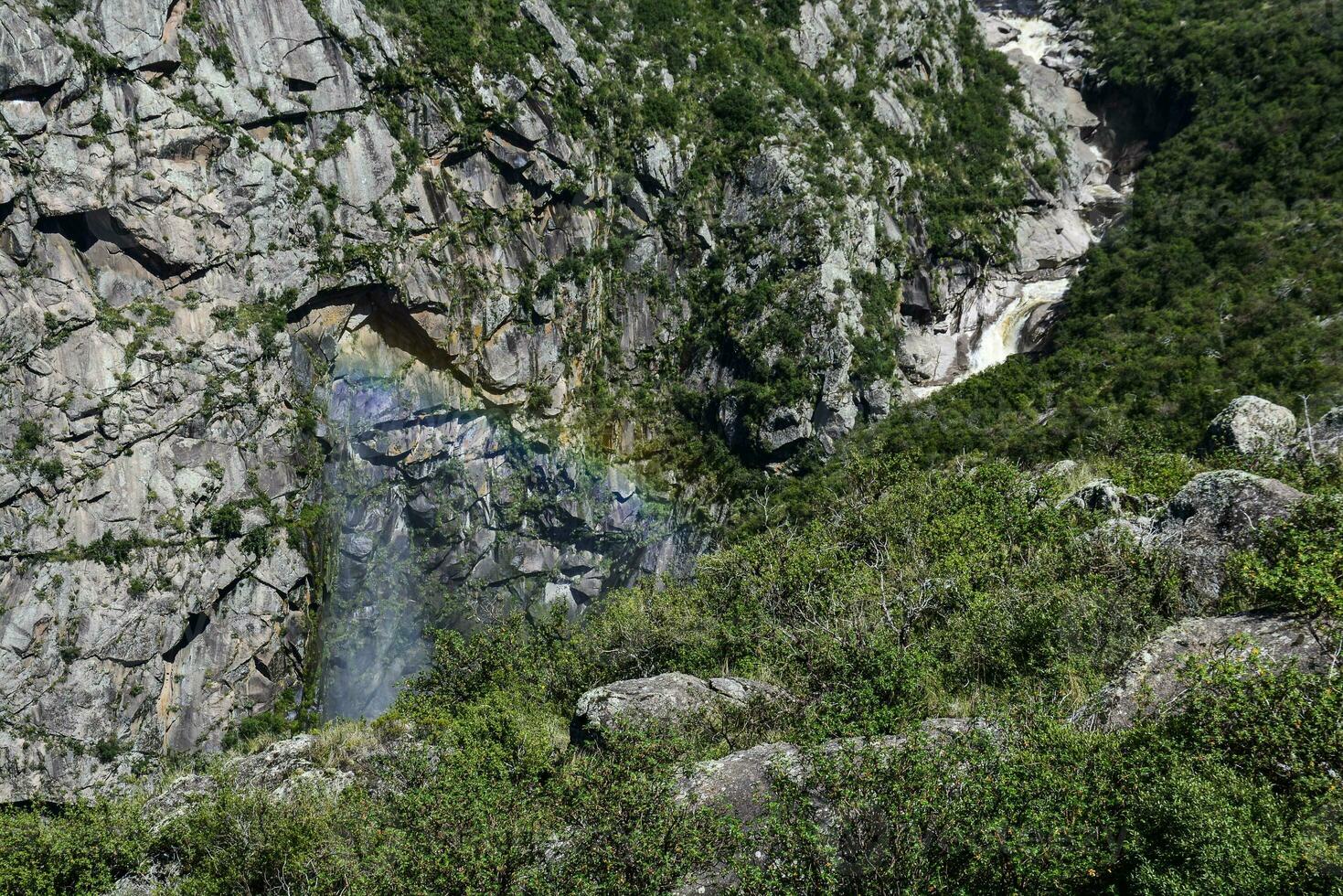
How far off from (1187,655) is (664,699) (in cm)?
1040

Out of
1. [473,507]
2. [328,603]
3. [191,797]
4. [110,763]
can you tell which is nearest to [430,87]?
[473,507]

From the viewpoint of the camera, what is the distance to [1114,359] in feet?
168

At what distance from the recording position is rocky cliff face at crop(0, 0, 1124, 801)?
4084 centimetres

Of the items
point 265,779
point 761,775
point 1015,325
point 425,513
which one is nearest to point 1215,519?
point 761,775

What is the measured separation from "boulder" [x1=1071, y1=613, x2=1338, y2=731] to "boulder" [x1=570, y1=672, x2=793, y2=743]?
6.59 metres

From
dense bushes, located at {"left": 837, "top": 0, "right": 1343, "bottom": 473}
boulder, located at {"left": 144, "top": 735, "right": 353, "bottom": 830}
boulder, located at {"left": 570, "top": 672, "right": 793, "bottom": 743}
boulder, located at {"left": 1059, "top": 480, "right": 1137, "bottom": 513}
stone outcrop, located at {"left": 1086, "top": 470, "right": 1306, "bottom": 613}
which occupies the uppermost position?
dense bushes, located at {"left": 837, "top": 0, "right": 1343, "bottom": 473}

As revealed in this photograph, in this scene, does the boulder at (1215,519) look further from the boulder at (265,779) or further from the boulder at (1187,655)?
the boulder at (265,779)

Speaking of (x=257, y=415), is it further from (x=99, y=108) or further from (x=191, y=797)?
(x=191, y=797)

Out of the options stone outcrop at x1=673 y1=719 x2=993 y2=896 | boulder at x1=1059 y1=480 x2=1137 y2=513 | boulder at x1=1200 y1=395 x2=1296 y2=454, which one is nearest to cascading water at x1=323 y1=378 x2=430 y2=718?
boulder at x1=1059 y1=480 x2=1137 y2=513

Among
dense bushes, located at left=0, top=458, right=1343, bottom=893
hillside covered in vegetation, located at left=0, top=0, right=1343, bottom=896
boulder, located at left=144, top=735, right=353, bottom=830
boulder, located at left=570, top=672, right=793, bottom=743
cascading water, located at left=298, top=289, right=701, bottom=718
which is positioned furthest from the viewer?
cascading water, located at left=298, top=289, right=701, bottom=718

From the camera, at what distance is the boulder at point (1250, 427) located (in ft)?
90.4

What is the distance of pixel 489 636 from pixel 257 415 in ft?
71.1

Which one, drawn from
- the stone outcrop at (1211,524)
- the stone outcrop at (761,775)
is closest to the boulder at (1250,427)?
the stone outcrop at (1211,524)

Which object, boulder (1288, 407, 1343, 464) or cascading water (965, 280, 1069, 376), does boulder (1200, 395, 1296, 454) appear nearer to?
boulder (1288, 407, 1343, 464)
